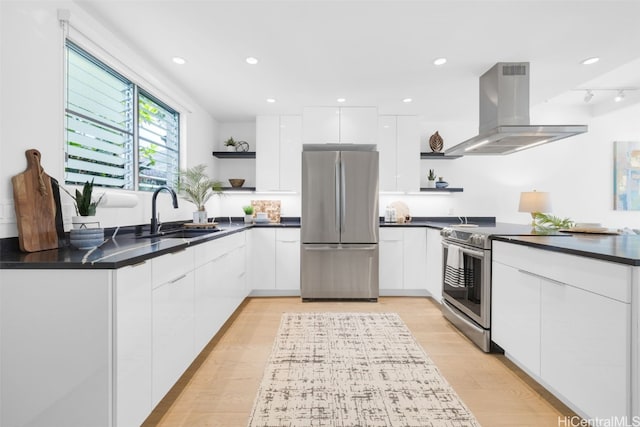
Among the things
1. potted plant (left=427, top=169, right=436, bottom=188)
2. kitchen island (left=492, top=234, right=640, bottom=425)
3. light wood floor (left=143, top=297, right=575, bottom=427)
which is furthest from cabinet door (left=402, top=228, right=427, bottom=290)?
kitchen island (left=492, top=234, right=640, bottom=425)

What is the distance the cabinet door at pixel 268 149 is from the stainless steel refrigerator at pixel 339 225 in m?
0.71

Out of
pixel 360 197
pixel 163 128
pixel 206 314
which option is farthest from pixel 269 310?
pixel 163 128

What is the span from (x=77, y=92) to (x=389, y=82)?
2.69 m

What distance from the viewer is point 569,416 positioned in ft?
5.78

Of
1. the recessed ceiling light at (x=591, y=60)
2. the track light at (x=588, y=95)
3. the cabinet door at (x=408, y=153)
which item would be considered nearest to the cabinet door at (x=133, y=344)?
the cabinet door at (x=408, y=153)

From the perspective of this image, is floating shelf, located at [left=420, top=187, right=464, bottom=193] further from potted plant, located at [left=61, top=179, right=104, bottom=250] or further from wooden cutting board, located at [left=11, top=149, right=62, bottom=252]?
wooden cutting board, located at [left=11, top=149, right=62, bottom=252]

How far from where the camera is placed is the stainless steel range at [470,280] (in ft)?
8.19

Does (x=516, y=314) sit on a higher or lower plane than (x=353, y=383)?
higher

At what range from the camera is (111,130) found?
2.49 metres

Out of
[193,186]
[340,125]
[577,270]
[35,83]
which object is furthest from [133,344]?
[340,125]

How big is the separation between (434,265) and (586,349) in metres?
2.19

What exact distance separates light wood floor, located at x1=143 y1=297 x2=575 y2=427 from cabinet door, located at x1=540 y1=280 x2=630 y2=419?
24cm

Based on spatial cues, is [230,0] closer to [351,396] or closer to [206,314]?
[206,314]

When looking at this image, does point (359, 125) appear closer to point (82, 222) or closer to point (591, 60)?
point (591, 60)
